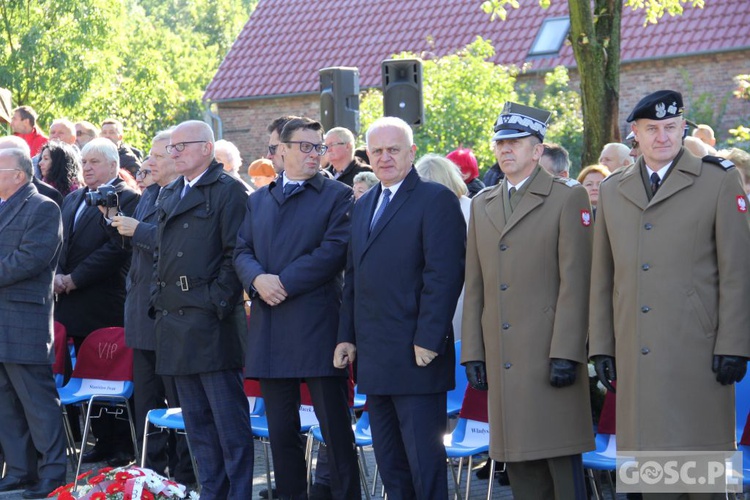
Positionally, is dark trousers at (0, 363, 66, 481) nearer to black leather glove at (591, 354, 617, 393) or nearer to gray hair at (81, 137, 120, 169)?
gray hair at (81, 137, 120, 169)

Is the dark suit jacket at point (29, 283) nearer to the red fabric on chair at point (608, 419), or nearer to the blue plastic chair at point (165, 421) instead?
the blue plastic chair at point (165, 421)

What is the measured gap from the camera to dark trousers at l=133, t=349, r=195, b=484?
314 inches

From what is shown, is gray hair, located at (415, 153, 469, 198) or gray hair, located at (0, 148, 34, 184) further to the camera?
gray hair, located at (0, 148, 34, 184)

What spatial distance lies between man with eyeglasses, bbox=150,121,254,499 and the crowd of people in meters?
0.01

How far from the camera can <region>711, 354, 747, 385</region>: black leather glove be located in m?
4.93

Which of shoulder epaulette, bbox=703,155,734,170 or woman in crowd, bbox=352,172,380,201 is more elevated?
woman in crowd, bbox=352,172,380,201

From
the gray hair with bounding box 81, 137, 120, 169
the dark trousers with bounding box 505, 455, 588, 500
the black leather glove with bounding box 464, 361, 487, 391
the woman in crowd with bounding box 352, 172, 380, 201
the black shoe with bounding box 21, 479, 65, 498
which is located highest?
the gray hair with bounding box 81, 137, 120, 169

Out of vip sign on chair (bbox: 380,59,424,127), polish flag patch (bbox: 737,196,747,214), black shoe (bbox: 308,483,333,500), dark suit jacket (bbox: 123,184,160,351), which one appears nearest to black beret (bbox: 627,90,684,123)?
polish flag patch (bbox: 737,196,747,214)

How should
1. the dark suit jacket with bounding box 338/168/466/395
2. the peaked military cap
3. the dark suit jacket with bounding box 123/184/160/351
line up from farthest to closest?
1. the dark suit jacket with bounding box 123/184/160/351
2. the dark suit jacket with bounding box 338/168/466/395
3. the peaked military cap

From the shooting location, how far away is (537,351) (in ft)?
18.2

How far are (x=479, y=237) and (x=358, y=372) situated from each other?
37.0 inches

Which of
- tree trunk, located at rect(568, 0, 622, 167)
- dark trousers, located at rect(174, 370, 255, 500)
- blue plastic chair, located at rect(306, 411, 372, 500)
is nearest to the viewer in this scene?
blue plastic chair, located at rect(306, 411, 372, 500)

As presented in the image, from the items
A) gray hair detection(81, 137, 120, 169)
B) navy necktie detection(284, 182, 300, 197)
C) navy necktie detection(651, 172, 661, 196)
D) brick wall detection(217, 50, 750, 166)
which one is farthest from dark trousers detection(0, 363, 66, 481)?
brick wall detection(217, 50, 750, 166)

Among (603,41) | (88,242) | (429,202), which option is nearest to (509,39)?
(603,41)
